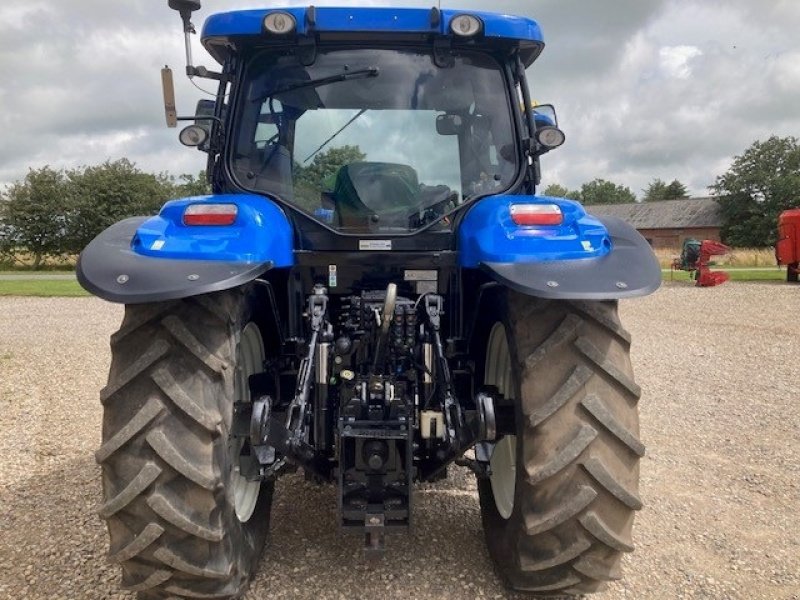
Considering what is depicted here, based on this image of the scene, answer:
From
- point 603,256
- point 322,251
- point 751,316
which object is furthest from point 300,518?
point 751,316

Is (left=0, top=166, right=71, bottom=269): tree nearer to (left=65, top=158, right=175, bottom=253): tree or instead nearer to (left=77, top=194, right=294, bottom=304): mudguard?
(left=65, top=158, right=175, bottom=253): tree

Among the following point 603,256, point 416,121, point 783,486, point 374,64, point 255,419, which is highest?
point 374,64

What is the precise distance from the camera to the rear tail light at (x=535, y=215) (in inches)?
99.3

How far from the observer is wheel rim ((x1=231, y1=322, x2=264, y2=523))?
279 centimetres

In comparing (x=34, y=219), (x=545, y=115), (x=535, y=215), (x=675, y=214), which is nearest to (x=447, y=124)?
(x=545, y=115)

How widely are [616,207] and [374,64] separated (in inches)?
2790

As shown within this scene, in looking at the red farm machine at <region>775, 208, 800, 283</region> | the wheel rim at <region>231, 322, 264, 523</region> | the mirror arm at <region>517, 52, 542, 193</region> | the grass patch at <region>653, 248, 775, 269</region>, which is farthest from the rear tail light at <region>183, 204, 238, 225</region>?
the grass patch at <region>653, 248, 775, 269</region>

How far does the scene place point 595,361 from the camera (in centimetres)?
239

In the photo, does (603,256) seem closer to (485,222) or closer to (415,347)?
(485,222)

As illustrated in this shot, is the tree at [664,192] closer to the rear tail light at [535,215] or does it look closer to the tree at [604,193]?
the tree at [604,193]

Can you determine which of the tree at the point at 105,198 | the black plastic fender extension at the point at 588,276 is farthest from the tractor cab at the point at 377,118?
the tree at the point at 105,198

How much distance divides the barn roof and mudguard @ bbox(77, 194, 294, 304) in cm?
5600

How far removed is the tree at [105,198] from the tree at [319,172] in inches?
1469

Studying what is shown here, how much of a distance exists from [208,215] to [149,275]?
36 centimetres
